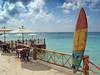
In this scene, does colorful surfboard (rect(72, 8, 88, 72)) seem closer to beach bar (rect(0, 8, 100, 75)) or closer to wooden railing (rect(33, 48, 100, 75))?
beach bar (rect(0, 8, 100, 75))

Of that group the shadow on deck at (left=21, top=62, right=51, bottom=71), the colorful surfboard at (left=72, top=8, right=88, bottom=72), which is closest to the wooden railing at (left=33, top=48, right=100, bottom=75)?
the shadow on deck at (left=21, top=62, right=51, bottom=71)

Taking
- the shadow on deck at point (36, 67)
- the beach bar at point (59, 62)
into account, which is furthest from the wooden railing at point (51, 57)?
the shadow on deck at point (36, 67)

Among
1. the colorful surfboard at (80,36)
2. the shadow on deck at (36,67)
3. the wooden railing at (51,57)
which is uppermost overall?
the colorful surfboard at (80,36)

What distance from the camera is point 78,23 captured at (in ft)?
32.1

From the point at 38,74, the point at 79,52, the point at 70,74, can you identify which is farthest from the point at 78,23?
the point at 38,74

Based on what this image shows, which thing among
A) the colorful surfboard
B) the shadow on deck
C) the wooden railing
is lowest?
the shadow on deck

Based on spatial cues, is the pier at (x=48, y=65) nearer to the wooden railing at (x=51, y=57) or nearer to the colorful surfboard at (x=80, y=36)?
the wooden railing at (x=51, y=57)

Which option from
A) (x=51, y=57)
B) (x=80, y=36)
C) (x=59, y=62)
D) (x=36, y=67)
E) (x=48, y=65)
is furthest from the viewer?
(x=59, y=62)

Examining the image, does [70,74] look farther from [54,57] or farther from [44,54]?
[44,54]

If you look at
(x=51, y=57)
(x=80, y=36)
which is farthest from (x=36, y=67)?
(x=80, y=36)

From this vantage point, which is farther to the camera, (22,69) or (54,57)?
(54,57)

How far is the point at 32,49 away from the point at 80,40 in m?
6.66

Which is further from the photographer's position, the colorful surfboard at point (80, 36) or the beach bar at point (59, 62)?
the beach bar at point (59, 62)

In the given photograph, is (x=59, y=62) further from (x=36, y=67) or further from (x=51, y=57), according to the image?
(x=36, y=67)
